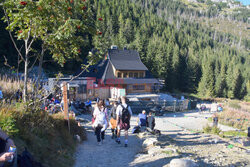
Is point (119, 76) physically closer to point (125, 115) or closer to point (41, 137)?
point (125, 115)

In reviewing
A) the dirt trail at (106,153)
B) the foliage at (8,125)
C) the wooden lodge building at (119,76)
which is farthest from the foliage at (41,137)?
the wooden lodge building at (119,76)

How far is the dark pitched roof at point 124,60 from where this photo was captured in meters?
31.2

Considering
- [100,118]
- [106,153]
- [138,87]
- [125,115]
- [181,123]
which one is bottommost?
[181,123]

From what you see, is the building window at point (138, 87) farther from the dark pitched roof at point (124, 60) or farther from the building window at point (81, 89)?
the building window at point (81, 89)

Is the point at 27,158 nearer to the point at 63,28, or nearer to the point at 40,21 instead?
the point at 63,28

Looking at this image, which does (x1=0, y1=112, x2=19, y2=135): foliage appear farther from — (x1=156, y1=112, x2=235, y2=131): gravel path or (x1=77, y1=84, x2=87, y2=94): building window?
(x1=77, y1=84, x2=87, y2=94): building window

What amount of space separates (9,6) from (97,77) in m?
26.5

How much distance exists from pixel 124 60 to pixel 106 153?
2699 centimetres

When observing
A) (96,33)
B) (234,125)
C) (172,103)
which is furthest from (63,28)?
(172,103)

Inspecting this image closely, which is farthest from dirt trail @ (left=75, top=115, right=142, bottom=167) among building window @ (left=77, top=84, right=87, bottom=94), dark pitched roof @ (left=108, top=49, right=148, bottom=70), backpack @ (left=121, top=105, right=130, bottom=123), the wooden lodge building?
dark pitched roof @ (left=108, top=49, right=148, bottom=70)

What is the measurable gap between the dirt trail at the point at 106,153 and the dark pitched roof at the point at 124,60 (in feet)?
75.8

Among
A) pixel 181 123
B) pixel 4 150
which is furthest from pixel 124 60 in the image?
pixel 4 150

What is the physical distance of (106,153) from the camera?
21.3 feet

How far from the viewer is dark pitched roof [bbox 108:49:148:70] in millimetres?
31217
